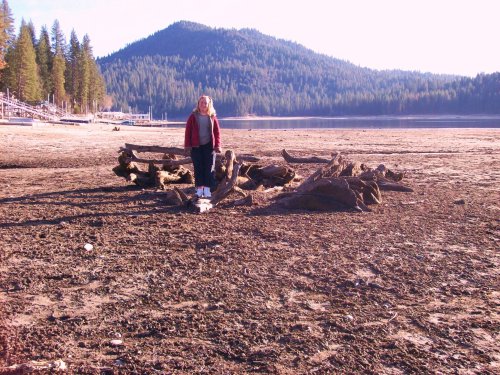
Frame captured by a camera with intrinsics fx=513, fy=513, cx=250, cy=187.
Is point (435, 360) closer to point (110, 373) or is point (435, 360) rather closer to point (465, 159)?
point (110, 373)

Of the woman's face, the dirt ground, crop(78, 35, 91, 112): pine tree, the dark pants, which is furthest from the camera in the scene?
crop(78, 35, 91, 112): pine tree

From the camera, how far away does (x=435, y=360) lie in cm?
366

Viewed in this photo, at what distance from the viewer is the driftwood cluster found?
9.34 m

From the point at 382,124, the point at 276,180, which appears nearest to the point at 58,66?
the point at 382,124

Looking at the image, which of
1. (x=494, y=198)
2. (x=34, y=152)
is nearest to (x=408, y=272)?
(x=494, y=198)

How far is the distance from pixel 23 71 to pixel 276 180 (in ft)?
218

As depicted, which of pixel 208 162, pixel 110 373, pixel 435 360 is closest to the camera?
pixel 110 373

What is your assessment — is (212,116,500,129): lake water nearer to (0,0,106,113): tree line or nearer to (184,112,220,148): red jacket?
(0,0,106,113): tree line

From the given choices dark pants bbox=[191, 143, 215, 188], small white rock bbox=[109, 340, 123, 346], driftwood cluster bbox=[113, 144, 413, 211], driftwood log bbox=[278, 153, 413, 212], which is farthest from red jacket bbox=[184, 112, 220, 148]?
small white rock bbox=[109, 340, 123, 346]

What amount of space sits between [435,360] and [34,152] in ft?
66.8

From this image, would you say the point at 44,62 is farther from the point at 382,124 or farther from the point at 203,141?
the point at 203,141

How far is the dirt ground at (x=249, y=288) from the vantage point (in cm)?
370

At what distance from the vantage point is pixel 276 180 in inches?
466

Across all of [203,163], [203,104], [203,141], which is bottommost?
[203,163]
